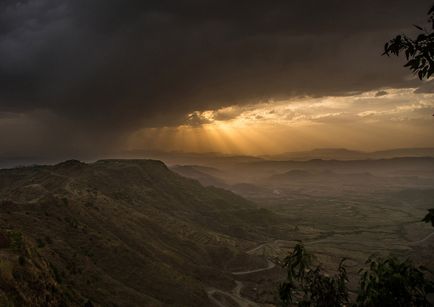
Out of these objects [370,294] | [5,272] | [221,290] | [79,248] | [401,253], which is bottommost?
[401,253]

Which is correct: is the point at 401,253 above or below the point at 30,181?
below

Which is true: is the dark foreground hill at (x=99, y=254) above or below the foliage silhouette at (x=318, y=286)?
below

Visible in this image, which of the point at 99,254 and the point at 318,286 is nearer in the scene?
the point at 318,286

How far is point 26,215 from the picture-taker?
9862 cm

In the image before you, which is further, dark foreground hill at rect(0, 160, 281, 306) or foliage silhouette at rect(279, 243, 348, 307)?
dark foreground hill at rect(0, 160, 281, 306)

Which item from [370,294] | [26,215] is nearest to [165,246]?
[26,215]

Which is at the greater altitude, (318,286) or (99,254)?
(318,286)

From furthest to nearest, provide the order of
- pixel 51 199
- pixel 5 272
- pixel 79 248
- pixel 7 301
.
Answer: pixel 51 199 < pixel 79 248 < pixel 5 272 < pixel 7 301

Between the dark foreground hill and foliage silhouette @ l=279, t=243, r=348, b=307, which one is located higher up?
foliage silhouette @ l=279, t=243, r=348, b=307

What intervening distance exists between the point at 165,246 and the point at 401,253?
10707 centimetres

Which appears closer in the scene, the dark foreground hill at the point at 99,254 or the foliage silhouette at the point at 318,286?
the foliage silhouette at the point at 318,286

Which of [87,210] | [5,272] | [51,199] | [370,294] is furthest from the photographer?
[87,210]

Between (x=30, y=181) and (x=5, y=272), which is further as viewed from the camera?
(x=30, y=181)

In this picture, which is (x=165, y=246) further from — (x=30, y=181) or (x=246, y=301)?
(x=30, y=181)
